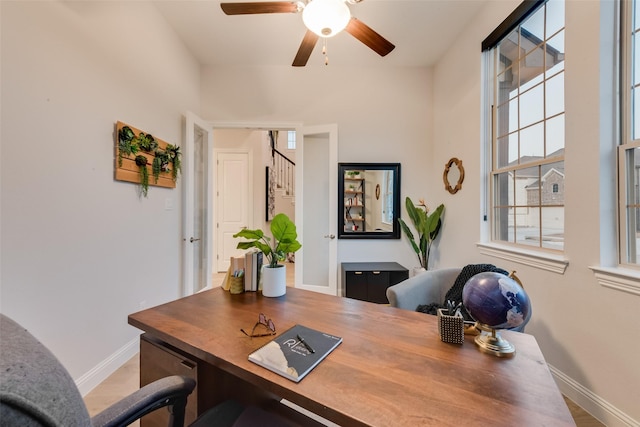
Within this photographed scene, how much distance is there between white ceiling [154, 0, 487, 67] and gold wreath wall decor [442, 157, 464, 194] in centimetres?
138

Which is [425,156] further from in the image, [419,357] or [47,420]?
[47,420]

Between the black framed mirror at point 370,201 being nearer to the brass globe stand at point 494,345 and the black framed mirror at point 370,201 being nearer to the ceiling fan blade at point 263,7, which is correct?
the ceiling fan blade at point 263,7

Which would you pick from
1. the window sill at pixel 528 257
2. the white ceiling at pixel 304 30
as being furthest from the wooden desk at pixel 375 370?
the white ceiling at pixel 304 30

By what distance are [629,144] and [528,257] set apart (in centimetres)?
89

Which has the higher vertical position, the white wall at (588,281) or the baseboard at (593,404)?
the white wall at (588,281)

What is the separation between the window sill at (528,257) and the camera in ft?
5.60

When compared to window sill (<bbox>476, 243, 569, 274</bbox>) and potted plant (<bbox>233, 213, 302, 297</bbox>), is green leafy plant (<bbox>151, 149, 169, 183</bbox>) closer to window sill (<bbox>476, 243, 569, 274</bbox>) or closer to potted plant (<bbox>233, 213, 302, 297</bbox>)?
potted plant (<bbox>233, 213, 302, 297</bbox>)

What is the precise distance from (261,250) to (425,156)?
9.35 feet

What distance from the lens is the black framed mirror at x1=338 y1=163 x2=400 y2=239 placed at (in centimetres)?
341

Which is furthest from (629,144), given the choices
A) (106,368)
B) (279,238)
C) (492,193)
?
(106,368)

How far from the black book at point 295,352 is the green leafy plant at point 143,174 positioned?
6.52 feet

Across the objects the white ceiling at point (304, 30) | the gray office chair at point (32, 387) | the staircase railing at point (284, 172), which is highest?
the white ceiling at point (304, 30)

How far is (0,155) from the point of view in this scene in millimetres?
1245

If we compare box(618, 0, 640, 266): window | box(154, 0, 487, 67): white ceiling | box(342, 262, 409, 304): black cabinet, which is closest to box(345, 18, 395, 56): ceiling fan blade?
box(154, 0, 487, 67): white ceiling
